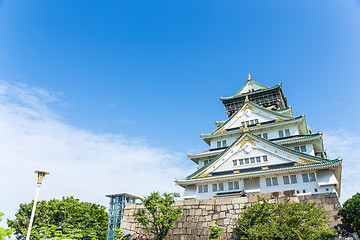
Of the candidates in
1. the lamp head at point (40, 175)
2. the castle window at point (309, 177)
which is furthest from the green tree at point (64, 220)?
the castle window at point (309, 177)

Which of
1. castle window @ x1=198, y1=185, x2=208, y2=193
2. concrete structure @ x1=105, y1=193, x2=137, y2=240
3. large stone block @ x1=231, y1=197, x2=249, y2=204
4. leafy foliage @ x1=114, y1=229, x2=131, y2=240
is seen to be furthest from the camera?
castle window @ x1=198, y1=185, x2=208, y2=193

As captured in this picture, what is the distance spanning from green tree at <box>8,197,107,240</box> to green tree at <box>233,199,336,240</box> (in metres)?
22.6

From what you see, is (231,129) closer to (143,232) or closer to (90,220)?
(143,232)

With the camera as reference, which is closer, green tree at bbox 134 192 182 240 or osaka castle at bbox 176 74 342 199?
green tree at bbox 134 192 182 240

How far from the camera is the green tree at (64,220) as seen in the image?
29109 millimetres

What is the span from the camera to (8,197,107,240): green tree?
95.5 ft

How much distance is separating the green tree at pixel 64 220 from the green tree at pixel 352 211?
86.7 ft

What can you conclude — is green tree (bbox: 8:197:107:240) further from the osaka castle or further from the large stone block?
the large stone block

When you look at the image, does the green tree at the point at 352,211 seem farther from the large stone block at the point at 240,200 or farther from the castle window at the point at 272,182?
the castle window at the point at 272,182

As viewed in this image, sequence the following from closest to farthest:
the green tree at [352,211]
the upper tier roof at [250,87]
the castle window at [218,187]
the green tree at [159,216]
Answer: the green tree at [352,211] → the green tree at [159,216] → the castle window at [218,187] → the upper tier roof at [250,87]

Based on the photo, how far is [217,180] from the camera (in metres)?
25.5

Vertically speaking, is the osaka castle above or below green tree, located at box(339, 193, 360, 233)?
above

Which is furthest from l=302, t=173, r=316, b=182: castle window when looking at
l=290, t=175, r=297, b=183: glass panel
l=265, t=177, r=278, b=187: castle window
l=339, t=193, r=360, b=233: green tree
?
l=339, t=193, r=360, b=233: green tree

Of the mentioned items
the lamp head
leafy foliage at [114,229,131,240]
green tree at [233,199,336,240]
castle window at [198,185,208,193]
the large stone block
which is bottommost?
leafy foliage at [114,229,131,240]
